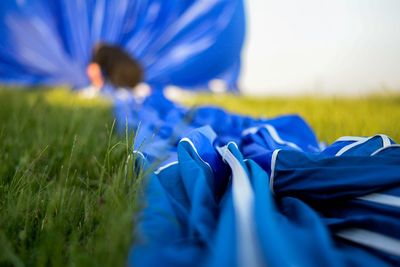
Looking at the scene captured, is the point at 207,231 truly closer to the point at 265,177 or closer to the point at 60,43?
the point at 265,177

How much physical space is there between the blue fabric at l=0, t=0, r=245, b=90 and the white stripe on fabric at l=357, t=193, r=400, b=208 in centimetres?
307

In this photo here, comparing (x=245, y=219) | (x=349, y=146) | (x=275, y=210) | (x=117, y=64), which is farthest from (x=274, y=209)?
(x=117, y=64)

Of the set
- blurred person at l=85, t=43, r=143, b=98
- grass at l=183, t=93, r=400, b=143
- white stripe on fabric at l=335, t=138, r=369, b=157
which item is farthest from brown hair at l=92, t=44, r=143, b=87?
white stripe on fabric at l=335, t=138, r=369, b=157

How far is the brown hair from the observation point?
3.64m

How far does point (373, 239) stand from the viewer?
0.66 metres

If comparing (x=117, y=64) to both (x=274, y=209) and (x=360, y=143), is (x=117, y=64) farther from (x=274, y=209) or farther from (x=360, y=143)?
(x=274, y=209)

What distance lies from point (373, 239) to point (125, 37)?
342 centimetres

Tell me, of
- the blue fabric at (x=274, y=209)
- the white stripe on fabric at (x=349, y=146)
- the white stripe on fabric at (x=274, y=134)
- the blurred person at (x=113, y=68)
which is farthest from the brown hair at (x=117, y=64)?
the white stripe on fabric at (x=349, y=146)

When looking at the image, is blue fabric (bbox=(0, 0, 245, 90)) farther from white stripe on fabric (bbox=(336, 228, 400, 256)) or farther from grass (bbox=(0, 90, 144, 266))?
white stripe on fabric (bbox=(336, 228, 400, 256))

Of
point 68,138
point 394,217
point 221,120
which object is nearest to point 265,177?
A: point 394,217

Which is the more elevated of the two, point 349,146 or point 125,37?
point 125,37

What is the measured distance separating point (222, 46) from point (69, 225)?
3171 millimetres

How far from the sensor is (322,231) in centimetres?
61

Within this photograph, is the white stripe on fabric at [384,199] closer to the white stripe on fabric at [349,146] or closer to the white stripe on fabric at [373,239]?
the white stripe on fabric at [373,239]
